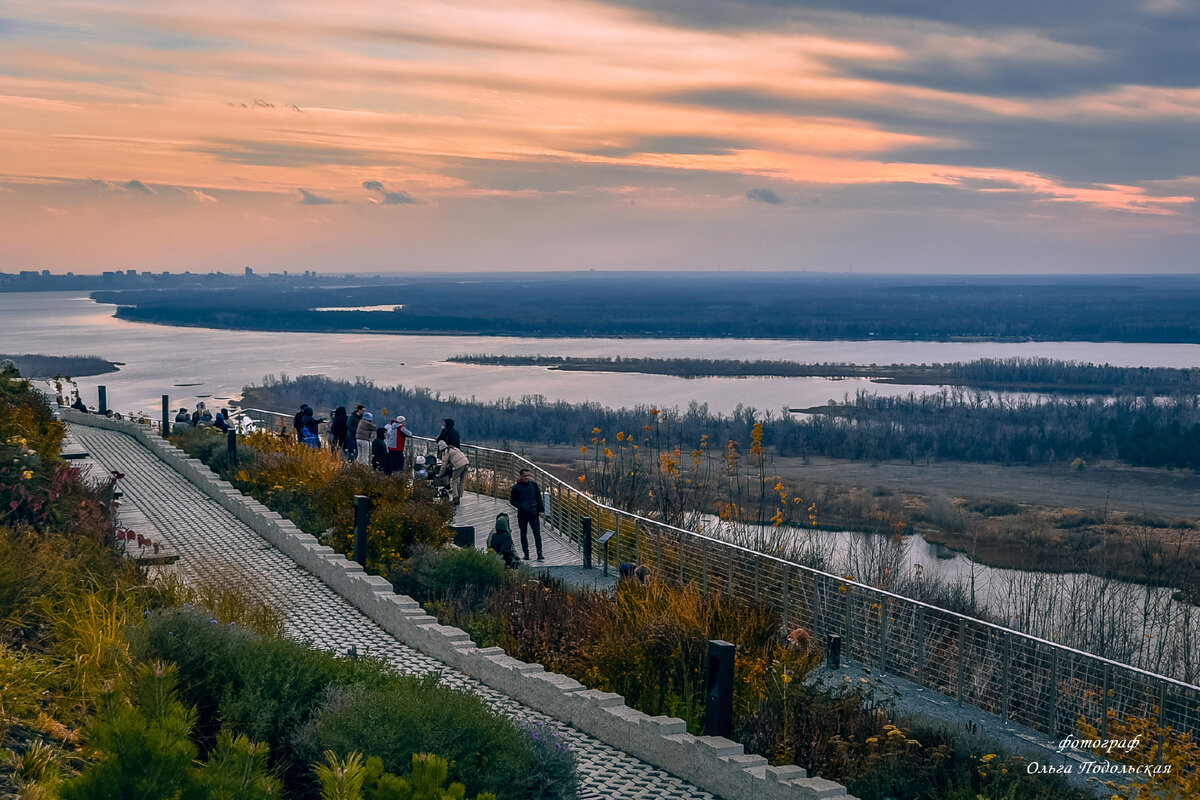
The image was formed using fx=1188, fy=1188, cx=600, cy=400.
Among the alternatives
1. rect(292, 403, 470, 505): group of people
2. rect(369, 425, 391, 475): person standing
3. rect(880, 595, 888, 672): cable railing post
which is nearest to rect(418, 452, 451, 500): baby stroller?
rect(292, 403, 470, 505): group of people

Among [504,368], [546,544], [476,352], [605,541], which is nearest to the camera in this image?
[605,541]

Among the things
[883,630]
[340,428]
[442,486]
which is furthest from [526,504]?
[883,630]

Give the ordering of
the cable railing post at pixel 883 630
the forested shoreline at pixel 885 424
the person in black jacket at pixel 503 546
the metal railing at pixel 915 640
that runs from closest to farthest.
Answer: the metal railing at pixel 915 640 → the cable railing post at pixel 883 630 → the person in black jacket at pixel 503 546 → the forested shoreline at pixel 885 424

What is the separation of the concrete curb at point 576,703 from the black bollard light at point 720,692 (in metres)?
0.13

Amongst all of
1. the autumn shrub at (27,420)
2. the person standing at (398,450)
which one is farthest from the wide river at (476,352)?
the person standing at (398,450)

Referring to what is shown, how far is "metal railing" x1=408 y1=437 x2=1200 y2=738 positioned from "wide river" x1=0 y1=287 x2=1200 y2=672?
14286 millimetres

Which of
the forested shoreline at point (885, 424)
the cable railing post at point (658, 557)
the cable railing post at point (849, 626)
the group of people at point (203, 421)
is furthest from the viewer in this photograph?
the forested shoreline at point (885, 424)

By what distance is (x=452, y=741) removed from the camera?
25.0 feet

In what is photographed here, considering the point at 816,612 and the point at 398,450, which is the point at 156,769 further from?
the point at 398,450

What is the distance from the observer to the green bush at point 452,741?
7551 millimetres

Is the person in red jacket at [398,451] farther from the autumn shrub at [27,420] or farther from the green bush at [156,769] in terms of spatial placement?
the green bush at [156,769]

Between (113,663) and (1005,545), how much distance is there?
126 ft

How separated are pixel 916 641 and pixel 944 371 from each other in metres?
106

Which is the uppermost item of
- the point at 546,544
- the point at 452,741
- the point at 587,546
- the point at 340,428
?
the point at 340,428
